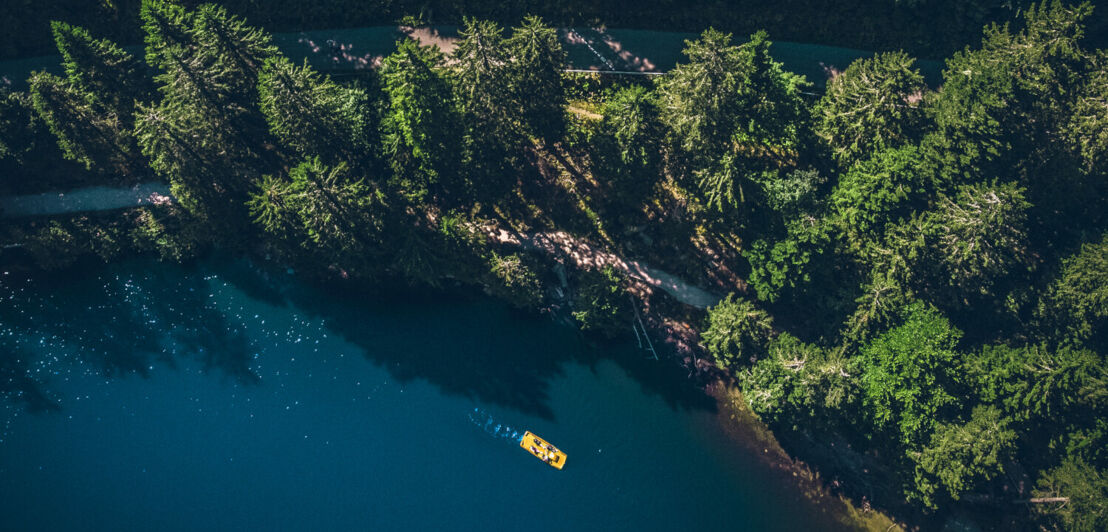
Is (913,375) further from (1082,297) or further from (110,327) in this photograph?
(110,327)

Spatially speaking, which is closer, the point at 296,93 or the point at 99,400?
the point at 296,93

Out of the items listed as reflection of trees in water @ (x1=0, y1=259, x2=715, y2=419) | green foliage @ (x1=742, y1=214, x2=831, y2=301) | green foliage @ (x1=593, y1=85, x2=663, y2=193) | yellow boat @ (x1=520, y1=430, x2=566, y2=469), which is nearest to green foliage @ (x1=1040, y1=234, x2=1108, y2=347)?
green foliage @ (x1=742, y1=214, x2=831, y2=301)

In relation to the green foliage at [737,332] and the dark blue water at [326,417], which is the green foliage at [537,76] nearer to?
the dark blue water at [326,417]

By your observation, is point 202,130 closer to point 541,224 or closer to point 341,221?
point 341,221

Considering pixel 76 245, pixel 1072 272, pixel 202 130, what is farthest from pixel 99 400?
pixel 1072 272

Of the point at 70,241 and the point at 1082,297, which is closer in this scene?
the point at 1082,297

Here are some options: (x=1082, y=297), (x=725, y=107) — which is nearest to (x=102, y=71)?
(x=725, y=107)
